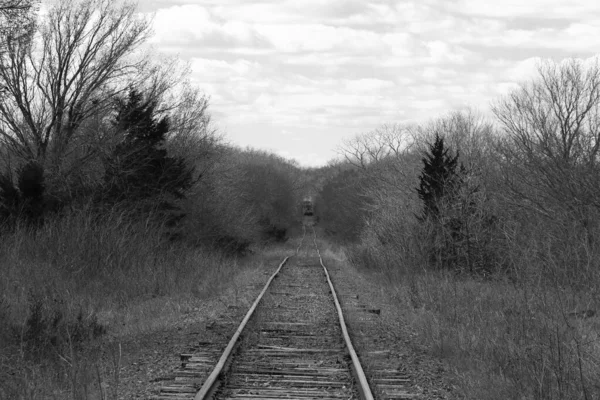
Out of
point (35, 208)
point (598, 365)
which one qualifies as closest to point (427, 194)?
point (35, 208)

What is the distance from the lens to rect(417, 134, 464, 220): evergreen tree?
26822 millimetres

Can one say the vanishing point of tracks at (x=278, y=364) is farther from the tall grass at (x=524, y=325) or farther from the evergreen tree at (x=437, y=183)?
the evergreen tree at (x=437, y=183)

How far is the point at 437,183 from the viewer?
2970 cm

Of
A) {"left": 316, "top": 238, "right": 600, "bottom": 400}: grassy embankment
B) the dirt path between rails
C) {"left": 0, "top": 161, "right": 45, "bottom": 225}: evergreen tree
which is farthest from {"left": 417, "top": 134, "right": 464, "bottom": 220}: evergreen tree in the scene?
{"left": 0, "top": 161, "right": 45, "bottom": 225}: evergreen tree

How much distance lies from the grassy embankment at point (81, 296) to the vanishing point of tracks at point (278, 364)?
1248 mm

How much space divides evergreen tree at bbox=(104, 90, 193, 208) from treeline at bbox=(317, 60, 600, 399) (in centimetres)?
941

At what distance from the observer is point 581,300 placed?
13.9 metres

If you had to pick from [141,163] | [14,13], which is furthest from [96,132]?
[14,13]

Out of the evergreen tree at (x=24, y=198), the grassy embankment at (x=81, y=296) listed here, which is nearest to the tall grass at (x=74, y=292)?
the grassy embankment at (x=81, y=296)

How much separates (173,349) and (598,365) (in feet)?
20.3

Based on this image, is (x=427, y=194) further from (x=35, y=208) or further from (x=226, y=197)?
(x=226, y=197)

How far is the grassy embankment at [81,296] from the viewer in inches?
360

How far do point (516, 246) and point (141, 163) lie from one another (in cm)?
2184

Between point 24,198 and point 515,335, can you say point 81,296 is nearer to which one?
point 24,198
